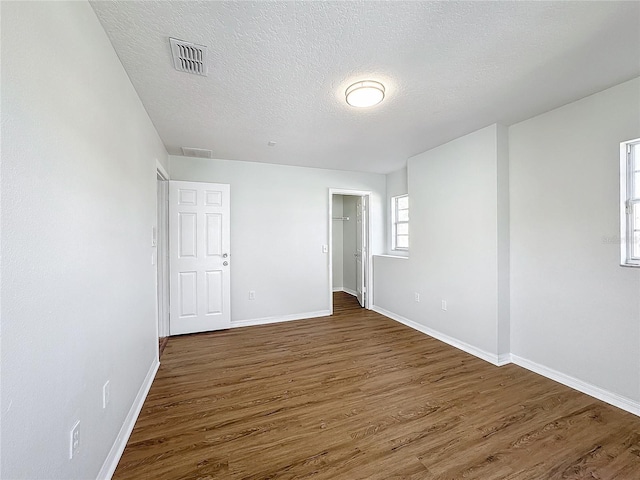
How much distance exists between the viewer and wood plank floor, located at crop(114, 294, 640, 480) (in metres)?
1.54

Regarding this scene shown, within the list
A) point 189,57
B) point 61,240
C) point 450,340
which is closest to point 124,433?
point 61,240

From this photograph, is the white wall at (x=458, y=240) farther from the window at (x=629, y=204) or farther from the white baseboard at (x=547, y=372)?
the window at (x=629, y=204)

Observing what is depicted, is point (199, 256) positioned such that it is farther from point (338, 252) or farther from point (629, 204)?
point (629, 204)

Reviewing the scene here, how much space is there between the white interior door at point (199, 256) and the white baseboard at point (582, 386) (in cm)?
355

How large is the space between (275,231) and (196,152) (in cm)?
152

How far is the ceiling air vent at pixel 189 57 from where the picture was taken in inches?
63.3

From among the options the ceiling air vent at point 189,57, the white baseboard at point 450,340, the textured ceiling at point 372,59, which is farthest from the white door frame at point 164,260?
the white baseboard at point 450,340

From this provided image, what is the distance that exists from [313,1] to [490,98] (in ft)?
5.59

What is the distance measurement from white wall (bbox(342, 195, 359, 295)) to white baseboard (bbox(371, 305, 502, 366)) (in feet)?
5.62

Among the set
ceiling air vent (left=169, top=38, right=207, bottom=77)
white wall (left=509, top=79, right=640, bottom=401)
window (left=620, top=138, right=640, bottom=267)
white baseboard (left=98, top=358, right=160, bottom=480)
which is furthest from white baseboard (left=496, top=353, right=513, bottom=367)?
ceiling air vent (left=169, top=38, right=207, bottom=77)

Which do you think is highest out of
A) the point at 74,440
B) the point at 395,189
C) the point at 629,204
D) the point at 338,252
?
the point at 395,189

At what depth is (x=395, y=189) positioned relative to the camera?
4.75m

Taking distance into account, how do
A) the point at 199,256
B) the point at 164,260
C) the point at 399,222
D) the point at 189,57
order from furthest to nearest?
1. the point at 399,222
2. the point at 199,256
3. the point at 164,260
4. the point at 189,57

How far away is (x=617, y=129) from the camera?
2072 mm
